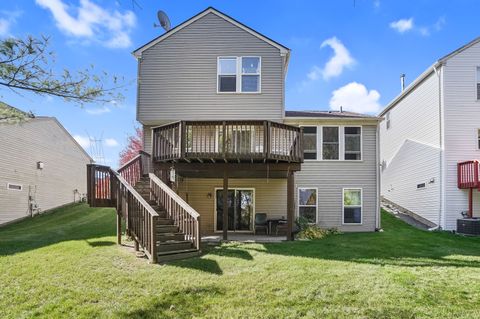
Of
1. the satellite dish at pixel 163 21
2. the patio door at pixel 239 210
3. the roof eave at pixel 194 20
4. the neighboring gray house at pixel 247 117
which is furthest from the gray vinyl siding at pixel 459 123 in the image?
the satellite dish at pixel 163 21

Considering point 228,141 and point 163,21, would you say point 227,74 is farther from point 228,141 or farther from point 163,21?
point 228,141

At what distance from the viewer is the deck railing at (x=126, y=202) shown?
8258 mm

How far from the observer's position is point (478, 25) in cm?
1561

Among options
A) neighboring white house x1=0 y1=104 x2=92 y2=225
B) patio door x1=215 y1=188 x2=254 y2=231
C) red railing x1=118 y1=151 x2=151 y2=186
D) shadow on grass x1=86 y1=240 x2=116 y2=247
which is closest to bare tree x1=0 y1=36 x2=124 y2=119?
shadow on grass x1=86 y1=240 x2=116 y2=247

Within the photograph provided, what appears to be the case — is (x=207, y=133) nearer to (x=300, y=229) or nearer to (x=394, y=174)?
(x=300, y=229)

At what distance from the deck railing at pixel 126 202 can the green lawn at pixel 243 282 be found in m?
0.47

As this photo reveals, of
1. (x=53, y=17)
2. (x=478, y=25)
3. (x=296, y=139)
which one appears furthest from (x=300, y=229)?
(x=478, y=25)

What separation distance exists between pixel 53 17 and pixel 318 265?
6.72 meters

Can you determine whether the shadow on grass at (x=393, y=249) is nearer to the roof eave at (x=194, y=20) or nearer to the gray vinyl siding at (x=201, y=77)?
the gray vinyl siding at (x=201, y=77)

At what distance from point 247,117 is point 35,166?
1232 cm

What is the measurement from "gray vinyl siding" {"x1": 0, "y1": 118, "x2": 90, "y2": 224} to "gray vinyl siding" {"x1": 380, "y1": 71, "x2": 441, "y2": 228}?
18.5m

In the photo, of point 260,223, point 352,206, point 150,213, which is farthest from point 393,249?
point 150,213

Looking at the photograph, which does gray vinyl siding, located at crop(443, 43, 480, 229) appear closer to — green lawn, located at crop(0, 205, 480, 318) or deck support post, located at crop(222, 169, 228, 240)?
green lawn, located at crop(0, 205, 480, 318)

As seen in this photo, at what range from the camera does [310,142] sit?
48.9 ft
